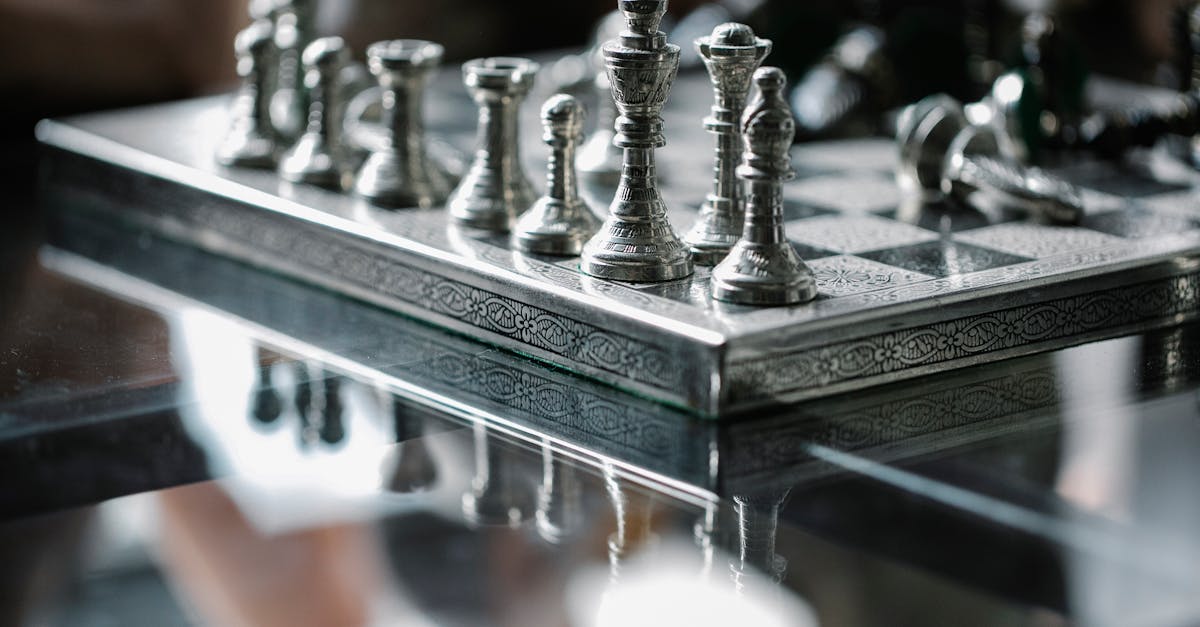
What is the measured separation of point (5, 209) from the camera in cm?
251

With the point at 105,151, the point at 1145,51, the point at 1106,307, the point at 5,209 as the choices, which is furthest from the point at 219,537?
the point at 1145,51

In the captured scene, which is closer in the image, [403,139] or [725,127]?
[725,127]

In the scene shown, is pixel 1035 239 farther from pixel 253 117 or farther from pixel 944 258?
pixel 253 117

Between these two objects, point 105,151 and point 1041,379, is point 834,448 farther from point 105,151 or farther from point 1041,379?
point 105,151

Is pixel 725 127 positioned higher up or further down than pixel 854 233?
higher up

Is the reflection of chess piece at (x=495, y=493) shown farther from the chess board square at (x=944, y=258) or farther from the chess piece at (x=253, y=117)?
the chess piece at (x=253, y=117)

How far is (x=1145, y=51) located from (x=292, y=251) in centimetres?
288

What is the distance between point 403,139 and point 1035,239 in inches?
30.6

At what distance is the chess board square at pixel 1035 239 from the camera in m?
1.78

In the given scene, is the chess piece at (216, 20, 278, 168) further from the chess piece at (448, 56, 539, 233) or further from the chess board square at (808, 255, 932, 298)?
the chess board square at (808, 255, 932, 298)

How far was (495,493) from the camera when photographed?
4.29 ft

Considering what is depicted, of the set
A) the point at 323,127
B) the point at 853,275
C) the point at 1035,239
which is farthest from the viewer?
the point at 323,127

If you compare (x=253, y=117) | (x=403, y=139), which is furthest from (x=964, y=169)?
(x=253, y=117)

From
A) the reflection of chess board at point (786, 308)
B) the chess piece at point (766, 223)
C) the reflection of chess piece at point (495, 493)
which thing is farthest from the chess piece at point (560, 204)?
the reflection of chess piece at point (495, 493)
